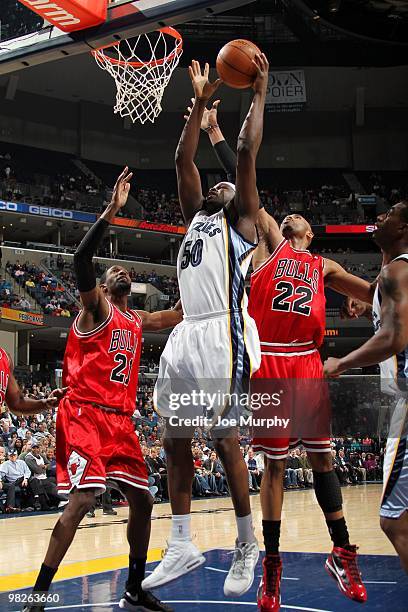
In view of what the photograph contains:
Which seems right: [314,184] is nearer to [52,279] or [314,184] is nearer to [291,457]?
[52,279]

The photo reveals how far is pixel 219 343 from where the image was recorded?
13.4ft

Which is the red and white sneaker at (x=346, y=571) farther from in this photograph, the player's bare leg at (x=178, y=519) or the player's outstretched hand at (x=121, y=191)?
the player's outstretched hand at (x=121, y=191)

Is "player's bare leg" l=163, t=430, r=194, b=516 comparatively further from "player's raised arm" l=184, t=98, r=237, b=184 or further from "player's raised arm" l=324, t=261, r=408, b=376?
"player's raised arm" l=184, t=98, r=237, b=184

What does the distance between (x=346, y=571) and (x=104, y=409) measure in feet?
6.31

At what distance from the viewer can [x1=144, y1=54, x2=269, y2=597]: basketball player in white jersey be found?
4.10 metres

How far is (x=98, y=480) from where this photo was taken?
4.88 m

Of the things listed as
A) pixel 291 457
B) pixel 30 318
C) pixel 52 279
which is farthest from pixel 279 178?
pixel 291 457

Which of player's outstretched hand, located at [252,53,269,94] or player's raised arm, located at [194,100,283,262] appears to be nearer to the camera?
player's outstretched hand, located at [252,53,269,94]

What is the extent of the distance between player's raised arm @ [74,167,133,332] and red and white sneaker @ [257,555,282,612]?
78.2 inches

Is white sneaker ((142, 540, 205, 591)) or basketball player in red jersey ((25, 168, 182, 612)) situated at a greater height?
basketball player in red jersey ((25, 168, 182, 612))

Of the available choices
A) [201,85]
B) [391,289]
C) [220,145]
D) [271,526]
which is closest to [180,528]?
[271,526]

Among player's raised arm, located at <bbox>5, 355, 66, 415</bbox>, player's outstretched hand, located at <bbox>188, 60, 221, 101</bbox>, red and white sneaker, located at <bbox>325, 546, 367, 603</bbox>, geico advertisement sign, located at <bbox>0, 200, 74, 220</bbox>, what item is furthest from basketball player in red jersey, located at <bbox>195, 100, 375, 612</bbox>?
geico advertisement sign, located at <bbox>0, 200, 74, 220</bbox>

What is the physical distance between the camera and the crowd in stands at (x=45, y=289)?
2947 cm

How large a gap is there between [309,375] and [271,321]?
44cm
